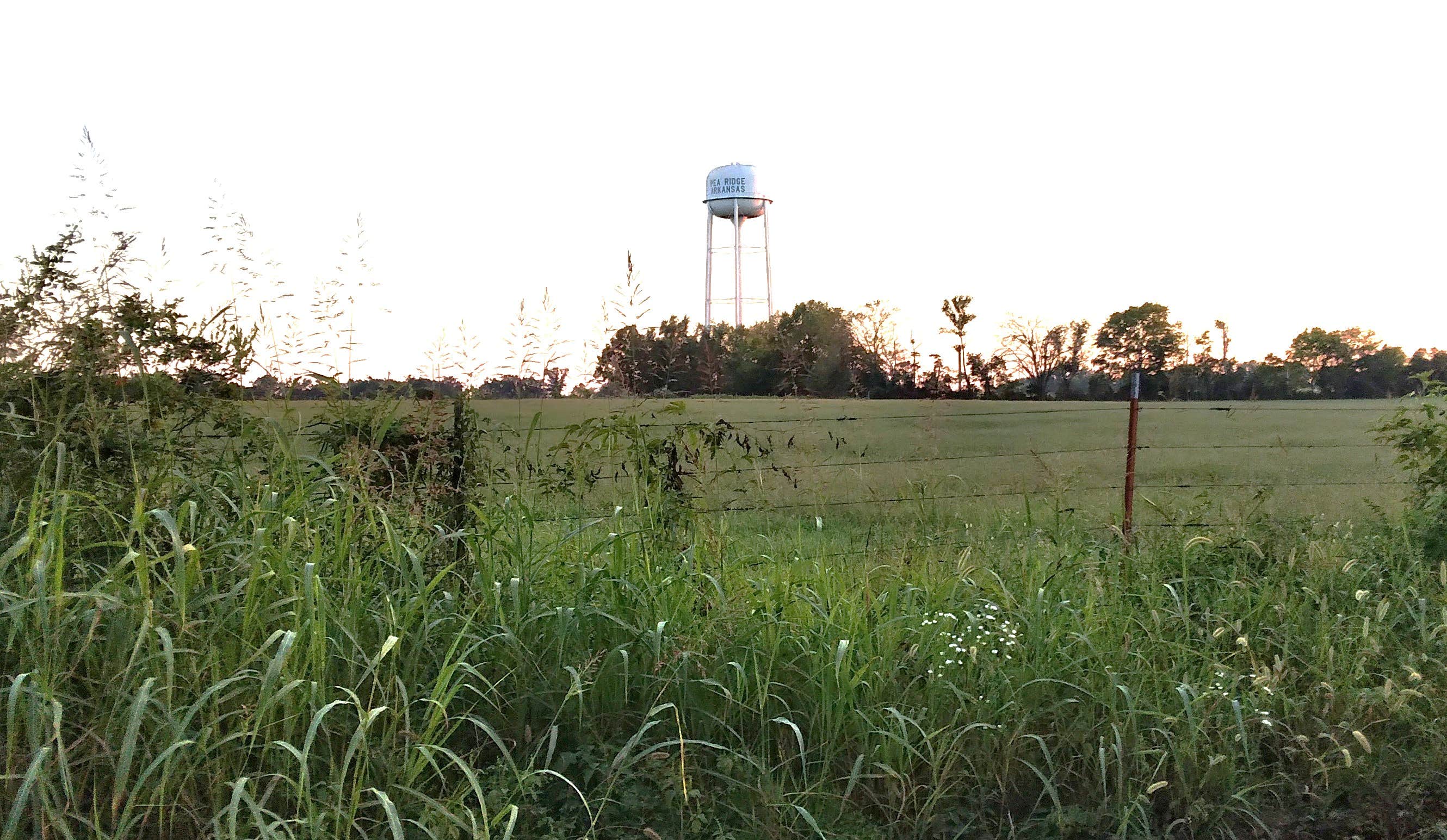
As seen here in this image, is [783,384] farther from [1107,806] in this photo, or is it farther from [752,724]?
[1107,806]

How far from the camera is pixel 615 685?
322cm

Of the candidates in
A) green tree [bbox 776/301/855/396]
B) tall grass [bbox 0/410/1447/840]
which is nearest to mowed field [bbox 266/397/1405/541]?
green tree [bbox 776/301/855/396]

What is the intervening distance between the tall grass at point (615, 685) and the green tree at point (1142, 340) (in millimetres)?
9265

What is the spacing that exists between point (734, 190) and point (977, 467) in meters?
22.1

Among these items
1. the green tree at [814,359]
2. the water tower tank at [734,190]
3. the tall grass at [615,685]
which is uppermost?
the water tower tank at [734,190]

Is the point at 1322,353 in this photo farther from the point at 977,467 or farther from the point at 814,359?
the point at 814,359

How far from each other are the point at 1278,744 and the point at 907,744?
152 centimetres

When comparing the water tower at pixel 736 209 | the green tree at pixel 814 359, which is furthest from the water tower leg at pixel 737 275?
the green tree at pixel 814 359

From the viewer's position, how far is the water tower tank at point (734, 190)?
31.3 metres

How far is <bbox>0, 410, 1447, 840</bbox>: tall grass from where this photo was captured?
2.60 metres

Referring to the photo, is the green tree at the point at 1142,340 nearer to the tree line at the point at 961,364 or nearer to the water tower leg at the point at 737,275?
the tree line at the point at 961,364

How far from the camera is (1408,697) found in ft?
12.9

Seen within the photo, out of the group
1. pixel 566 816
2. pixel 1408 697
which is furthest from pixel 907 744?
pixel 1408 697

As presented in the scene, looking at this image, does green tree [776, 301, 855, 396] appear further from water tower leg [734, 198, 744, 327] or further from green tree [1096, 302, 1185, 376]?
water tower leg [734, 198, 744, 327]
